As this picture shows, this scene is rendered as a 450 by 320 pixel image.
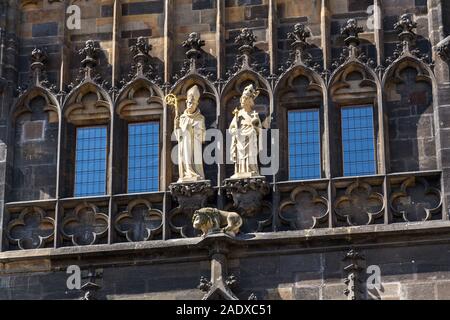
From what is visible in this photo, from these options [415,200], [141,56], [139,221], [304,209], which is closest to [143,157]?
[139,221]

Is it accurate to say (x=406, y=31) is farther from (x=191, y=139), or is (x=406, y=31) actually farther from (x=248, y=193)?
(x=191, y=139)

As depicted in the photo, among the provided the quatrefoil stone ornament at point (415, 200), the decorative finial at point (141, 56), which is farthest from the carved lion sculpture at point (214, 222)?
the decorative finial at point (141, 56)

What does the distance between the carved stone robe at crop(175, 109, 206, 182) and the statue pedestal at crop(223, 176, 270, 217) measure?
24.9 inches

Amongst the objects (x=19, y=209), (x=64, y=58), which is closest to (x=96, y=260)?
(x=19, y=209)

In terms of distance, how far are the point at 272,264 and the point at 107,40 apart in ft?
17.9

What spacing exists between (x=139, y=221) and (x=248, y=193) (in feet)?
6.42

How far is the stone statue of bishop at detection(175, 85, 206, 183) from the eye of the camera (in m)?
35.4

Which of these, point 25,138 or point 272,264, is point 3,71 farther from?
point 272,264

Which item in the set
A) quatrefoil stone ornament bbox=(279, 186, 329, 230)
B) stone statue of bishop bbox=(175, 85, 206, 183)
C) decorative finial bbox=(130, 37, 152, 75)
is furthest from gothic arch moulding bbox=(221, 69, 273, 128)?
quatrefoil stone ornament bbox=(279, 186, 329, 230)

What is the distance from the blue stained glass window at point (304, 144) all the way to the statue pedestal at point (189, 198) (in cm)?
151

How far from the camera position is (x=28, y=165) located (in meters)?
36.3

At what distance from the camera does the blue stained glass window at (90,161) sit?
118 ft

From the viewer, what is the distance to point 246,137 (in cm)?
3550

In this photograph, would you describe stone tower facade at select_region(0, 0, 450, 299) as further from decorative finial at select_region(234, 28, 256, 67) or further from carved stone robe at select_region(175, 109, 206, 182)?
carved stone robe at select_region(175, 109, 206, 182)
